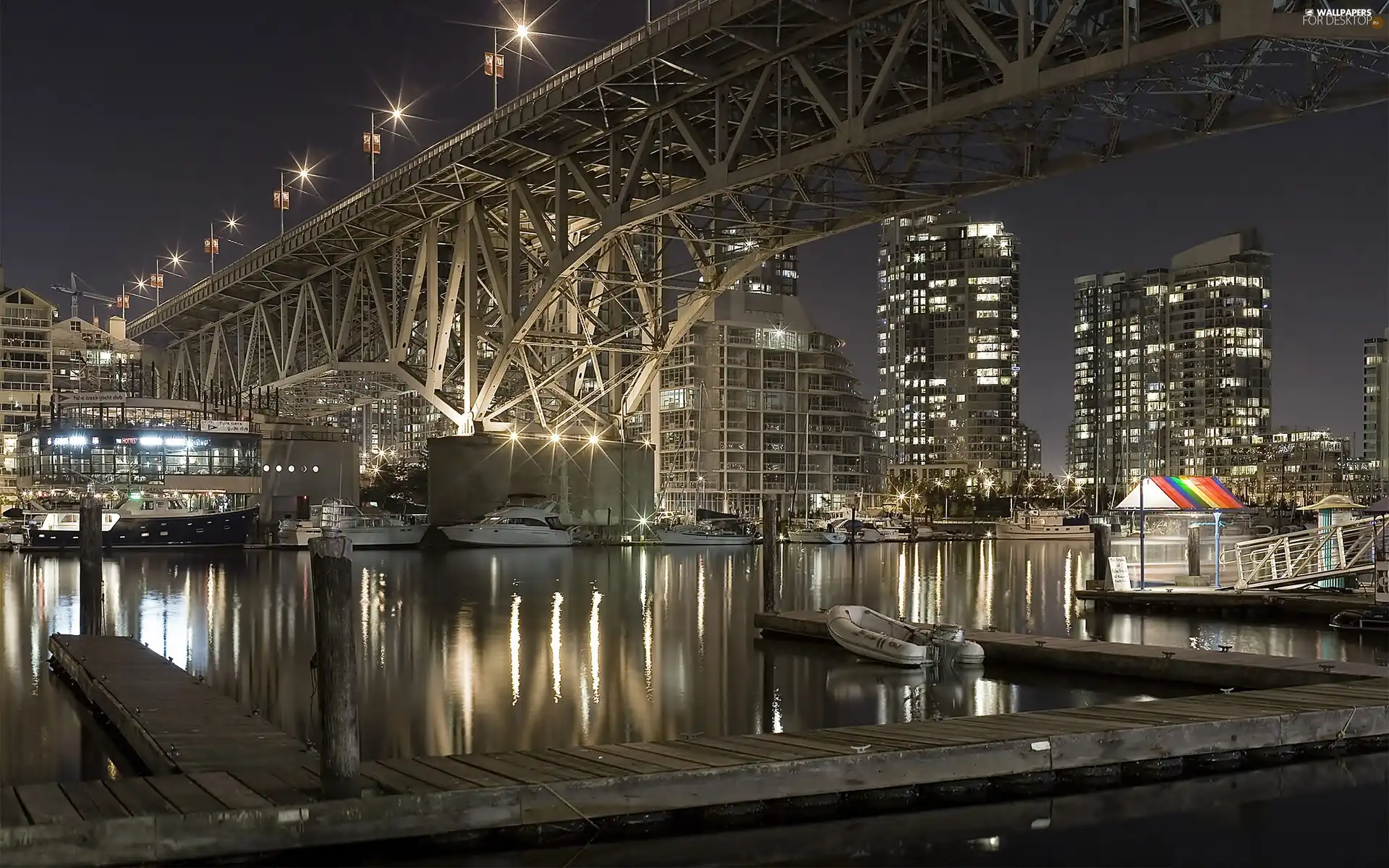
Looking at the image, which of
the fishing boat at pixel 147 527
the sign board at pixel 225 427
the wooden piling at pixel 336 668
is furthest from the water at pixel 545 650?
the sign board at pixel 225 427

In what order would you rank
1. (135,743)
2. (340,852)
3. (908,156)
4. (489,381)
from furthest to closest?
(489,381) → (908,156) → (135,743) → (340,852)

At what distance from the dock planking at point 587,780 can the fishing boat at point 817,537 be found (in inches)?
2596

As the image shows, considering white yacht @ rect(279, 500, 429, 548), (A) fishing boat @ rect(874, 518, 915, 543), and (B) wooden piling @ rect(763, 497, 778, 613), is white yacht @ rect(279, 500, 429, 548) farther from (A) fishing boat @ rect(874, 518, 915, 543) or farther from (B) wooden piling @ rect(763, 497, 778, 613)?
(B) wooden piling @ rect(763, 497, 778, 613)

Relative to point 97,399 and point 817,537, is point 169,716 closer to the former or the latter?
point 97,399

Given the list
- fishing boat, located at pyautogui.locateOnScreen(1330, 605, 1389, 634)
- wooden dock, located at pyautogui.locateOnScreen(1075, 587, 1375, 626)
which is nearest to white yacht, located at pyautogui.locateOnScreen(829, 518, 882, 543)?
wooden dock, located at pyautogui.locateOnScreen(1075, 587, 1375, 626)

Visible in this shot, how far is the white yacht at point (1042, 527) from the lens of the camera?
97.2m

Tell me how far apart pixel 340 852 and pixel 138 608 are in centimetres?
2385

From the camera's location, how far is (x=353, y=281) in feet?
222

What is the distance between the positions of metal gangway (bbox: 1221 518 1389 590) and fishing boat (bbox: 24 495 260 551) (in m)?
46.0

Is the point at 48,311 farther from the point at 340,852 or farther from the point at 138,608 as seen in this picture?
the point at 340,852

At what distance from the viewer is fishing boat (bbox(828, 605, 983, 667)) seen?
70.1ft

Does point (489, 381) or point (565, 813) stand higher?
point (489, 381)

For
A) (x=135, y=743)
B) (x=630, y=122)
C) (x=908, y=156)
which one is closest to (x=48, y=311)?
A: (x=630, y=122)

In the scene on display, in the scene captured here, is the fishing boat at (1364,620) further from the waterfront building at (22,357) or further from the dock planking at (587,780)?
the waterfront building at (22,357)
